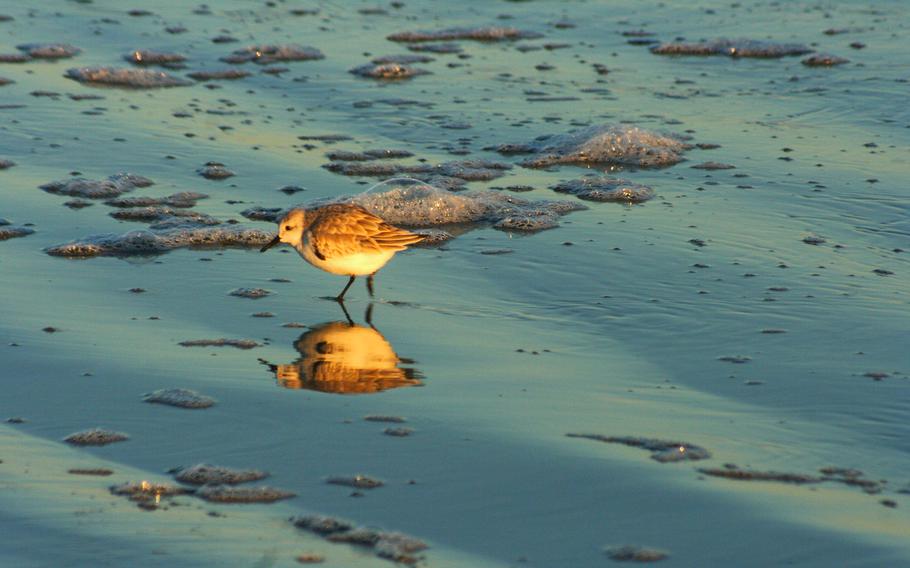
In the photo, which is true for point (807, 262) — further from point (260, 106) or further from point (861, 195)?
point (260, 106)

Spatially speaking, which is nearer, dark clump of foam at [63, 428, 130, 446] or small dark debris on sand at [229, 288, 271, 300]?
dark clump of foam at [63, 428, 130, 446]

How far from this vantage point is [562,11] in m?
14.1

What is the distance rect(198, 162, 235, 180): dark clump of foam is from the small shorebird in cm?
198

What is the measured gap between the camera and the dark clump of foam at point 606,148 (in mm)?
9422

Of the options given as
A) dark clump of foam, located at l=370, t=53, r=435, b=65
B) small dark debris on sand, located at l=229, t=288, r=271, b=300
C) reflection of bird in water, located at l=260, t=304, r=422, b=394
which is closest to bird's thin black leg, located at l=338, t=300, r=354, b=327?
reflection of bird in water, located at l=260, t=304, r=422, b=394

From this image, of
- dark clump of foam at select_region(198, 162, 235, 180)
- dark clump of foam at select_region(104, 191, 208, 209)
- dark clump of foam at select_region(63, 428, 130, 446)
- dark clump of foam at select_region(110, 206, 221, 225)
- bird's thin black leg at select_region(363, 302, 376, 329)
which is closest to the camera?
dark clump of foam at select_region(63, 428, 130, 446)

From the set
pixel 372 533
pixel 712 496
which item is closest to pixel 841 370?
pixel 712 496

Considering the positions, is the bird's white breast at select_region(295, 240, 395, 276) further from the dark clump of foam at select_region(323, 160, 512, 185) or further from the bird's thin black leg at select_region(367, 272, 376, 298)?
the dark clump of foam at select_region(323, 160, 512, 185)

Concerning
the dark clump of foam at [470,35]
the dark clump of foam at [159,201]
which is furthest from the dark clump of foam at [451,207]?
the dark clump of foam at [470,35]

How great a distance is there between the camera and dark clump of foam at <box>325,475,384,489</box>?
15.0 ft

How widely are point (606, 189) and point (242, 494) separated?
4749 mm

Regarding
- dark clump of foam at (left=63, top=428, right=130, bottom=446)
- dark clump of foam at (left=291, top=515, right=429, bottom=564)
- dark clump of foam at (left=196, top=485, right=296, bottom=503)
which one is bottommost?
dark clump of foam at (left=291, top=515, right=429, bottom=564)

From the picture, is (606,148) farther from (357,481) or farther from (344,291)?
(357,481)

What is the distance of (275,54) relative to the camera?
12.3 metres
